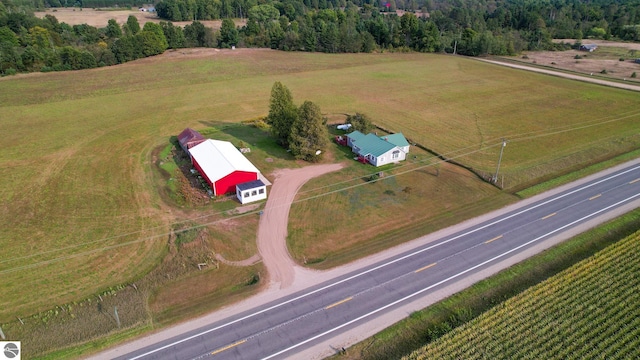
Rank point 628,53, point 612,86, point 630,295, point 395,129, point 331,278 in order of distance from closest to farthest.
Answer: point 630,295
point 331,278
point 395,129
point 612,86
point 628,53

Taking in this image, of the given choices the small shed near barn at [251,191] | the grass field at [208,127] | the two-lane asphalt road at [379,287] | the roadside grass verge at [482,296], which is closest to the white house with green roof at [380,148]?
the grass field at [208,127]

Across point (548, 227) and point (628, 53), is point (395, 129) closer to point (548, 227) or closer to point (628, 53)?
point (548, 227)

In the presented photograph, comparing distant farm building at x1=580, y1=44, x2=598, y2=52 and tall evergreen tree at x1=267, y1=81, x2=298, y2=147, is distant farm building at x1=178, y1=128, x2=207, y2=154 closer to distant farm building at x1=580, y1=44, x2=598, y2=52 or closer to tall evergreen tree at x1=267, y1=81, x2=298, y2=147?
tall evergreen tree at x1=267, y1=81, x2=298, y2=147

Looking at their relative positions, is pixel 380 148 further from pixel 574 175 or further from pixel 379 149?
pixel 574 175

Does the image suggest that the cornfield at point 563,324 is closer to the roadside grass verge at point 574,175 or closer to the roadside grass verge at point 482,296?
the roadside grass verge at point 482,296

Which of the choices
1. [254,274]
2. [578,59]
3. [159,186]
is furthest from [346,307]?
[578,59]

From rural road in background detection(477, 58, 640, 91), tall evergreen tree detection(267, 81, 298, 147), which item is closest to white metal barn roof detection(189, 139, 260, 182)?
tall evergreen tree detection(267, 81, 298, 147)

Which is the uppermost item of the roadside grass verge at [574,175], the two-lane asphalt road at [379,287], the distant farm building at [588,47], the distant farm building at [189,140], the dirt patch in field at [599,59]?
the distant farm building at [588,47]
